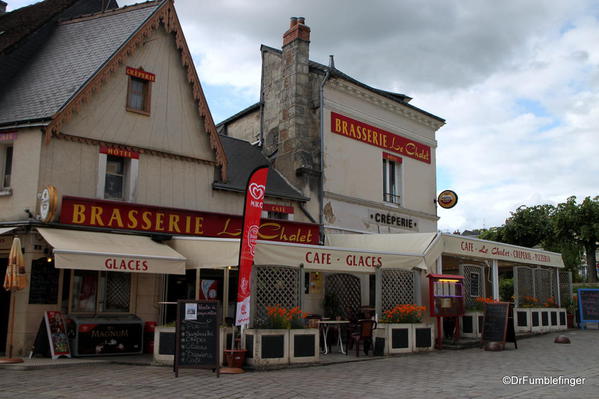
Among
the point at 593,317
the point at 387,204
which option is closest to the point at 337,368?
the point at 387,204

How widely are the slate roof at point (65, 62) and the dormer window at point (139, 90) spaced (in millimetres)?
797

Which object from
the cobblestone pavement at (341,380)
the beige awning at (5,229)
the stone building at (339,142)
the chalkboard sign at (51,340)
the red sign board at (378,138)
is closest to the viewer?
the cobblestone pavement at (341,380)

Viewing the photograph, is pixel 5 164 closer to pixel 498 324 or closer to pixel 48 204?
pixel 48 204

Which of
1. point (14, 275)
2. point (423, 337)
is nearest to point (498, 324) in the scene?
point (423, 337)

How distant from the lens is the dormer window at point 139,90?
14.9 meters

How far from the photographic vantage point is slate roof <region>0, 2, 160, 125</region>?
13.9 m

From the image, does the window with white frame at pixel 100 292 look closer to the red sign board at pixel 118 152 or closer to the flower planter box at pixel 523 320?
the red sign board at pixel 118 152

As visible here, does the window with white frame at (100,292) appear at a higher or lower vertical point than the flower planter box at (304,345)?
higher

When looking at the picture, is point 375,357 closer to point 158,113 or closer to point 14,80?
point 158,113

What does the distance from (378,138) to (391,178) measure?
1.68 metres

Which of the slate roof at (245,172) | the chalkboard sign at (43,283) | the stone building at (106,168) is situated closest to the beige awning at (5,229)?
the stone building at (106,168)

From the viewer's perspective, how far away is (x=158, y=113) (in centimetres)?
1538

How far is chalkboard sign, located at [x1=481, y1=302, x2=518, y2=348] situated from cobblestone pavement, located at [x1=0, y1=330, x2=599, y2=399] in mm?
1364

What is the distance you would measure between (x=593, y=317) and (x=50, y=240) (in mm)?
17606
